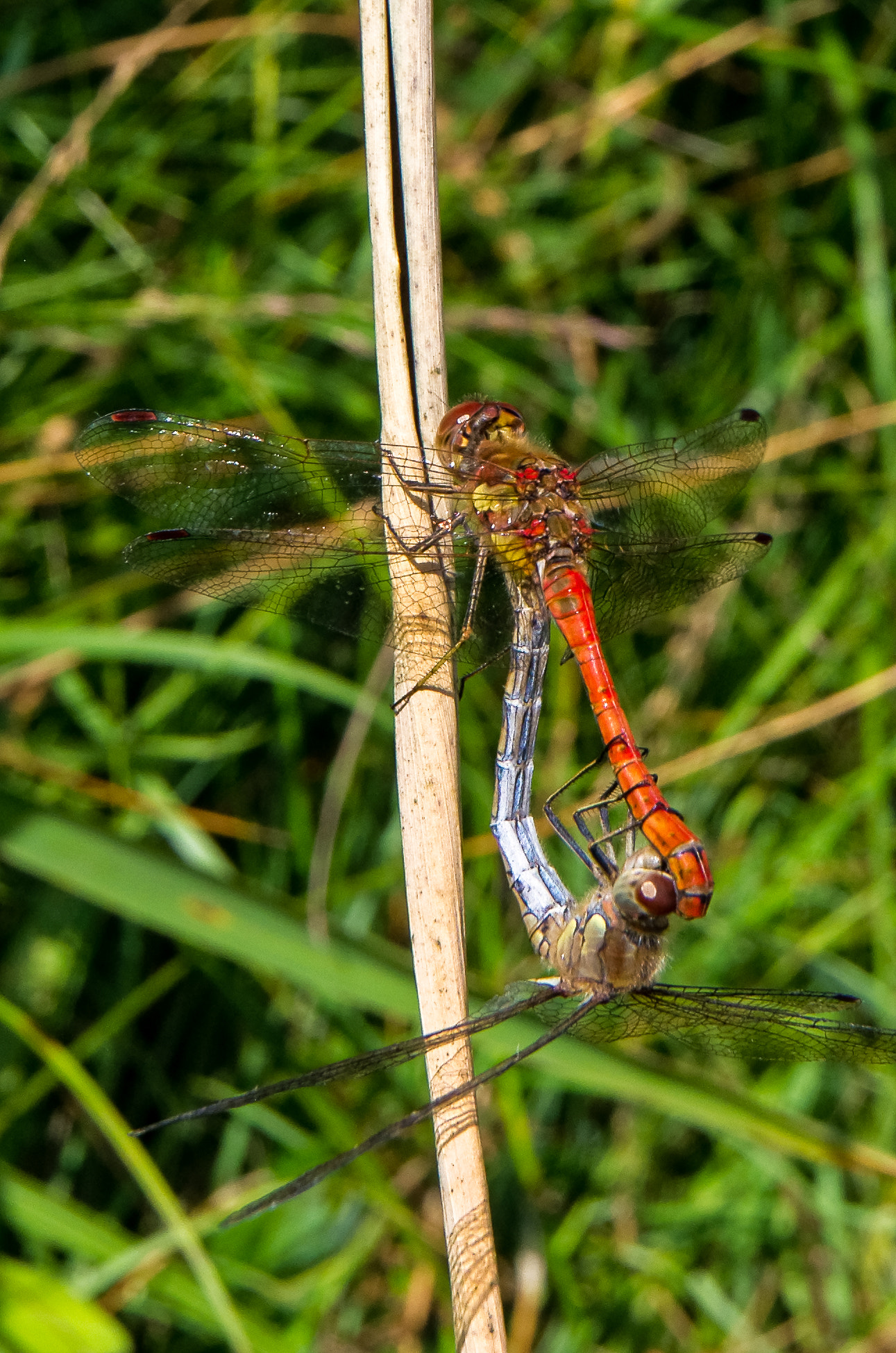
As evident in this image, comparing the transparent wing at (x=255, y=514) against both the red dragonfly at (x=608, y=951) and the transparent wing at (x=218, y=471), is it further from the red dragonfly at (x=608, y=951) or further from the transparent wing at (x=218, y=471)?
the red dragonfly at (x=608, y=951)

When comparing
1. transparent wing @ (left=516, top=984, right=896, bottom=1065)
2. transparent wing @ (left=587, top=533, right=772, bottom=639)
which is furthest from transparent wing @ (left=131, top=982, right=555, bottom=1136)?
transparent wing @ (left=587, top=533, right=772, bottom=639)

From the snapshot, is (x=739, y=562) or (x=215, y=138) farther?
(x=215, y=138)

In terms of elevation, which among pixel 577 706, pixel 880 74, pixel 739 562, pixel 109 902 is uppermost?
pixel 880 74

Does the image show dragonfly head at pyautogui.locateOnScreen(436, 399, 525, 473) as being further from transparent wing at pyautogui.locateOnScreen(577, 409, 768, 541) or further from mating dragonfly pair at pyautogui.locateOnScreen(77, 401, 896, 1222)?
transparent wing at pyautogui.locateOnScreen(577, 409, 768, 541)

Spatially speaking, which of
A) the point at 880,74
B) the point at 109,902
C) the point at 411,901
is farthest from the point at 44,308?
the point at 880,74

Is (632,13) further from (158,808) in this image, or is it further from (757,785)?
(158,808)

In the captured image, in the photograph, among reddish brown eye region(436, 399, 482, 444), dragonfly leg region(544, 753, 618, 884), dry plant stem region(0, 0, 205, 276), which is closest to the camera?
reddish brown eye region(436, 399, 482, 444)

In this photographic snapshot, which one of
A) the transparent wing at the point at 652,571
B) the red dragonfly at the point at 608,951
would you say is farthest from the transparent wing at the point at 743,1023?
the transparent wing at the point at 652,571
